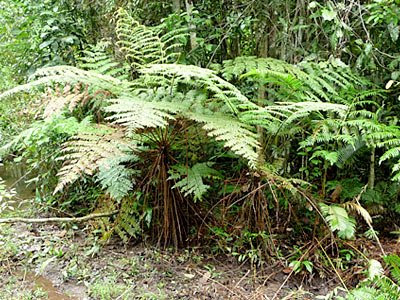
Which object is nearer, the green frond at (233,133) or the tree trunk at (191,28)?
the green frond at (233,133)

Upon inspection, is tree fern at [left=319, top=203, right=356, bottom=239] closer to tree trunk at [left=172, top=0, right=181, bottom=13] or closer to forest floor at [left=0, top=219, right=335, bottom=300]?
forest floor at [left=0, top=219, right=335, bottom=300]

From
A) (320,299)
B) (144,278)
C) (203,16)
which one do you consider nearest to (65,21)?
(203,16)

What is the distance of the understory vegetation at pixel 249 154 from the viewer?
2.24m

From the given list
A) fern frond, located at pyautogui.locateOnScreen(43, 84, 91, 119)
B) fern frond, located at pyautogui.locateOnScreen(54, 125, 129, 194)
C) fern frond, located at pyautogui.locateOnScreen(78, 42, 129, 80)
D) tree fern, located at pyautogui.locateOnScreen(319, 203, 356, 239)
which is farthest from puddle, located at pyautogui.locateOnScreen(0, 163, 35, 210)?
tree fern, located at pyautogui.locateOnScreen(319, 203, 356, 239)

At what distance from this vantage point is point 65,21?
3670mm

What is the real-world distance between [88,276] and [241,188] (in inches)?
44.1

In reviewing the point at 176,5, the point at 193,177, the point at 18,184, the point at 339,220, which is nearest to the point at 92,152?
the point at 193,177

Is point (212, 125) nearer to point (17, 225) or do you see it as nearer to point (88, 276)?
point (88, 276)

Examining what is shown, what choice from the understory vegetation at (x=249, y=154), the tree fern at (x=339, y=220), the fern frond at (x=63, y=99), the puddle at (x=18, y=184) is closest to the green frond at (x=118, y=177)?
the understory vegetation at (x=249, y=154)

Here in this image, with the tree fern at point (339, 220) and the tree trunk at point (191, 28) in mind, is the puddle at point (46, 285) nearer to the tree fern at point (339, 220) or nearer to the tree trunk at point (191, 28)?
the tree fern at point (339, 220)

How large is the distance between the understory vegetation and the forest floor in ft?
0.05

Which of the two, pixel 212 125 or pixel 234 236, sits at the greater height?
pixel 212 125

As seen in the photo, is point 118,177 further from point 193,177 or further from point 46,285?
point 46,285

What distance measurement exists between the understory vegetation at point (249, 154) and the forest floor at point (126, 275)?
0.05 ft
